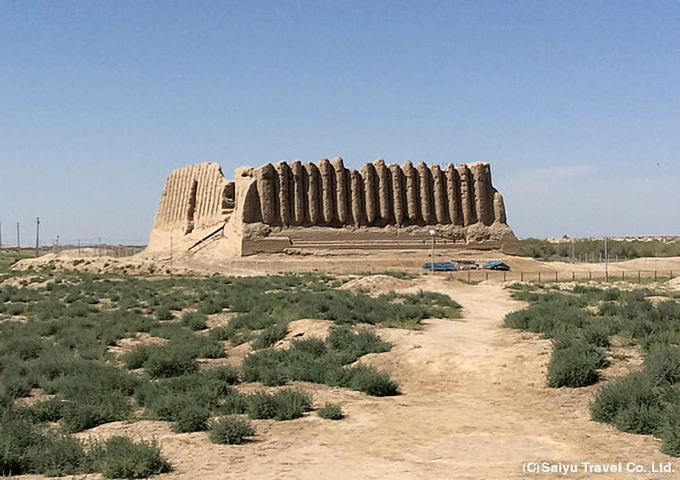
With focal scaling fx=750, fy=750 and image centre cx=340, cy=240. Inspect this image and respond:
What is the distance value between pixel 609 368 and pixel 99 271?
40.6 metres

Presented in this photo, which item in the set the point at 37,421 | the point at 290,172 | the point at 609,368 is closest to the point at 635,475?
the point at 609,368

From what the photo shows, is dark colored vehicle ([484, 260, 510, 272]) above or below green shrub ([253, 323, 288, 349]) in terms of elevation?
above

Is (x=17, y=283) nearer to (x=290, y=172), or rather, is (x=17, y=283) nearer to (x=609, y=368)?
(x=290, y=172)

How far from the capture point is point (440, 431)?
921 cm

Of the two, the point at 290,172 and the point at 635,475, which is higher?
the point at 290,172

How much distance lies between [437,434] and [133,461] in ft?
11.9

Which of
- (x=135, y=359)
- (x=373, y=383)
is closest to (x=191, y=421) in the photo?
(x=373, y=383)

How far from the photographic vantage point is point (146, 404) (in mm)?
10664

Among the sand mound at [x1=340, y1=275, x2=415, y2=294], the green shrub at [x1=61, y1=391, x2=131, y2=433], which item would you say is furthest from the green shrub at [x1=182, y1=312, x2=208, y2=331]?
the green shrub at [x1=61, y1=391, x2=131, y2=433]

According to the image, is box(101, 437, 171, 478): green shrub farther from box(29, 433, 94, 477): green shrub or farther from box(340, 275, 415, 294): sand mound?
box(340, 275, 415, 294): sand mound

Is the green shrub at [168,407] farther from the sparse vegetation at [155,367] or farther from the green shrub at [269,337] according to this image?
Result: the green shrub at [269,337]

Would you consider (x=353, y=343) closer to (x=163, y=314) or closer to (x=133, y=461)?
(x=133, y=461)

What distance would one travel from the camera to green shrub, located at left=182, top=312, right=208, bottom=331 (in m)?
20.1

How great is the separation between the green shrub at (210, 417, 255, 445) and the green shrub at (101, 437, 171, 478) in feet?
3.19
